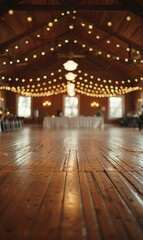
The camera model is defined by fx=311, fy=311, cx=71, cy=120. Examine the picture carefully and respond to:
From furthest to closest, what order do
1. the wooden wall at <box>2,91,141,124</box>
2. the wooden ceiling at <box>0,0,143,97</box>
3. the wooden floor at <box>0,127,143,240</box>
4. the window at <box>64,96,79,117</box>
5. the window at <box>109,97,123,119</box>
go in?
1. the window at <box>109,97,123,119</box>
2. the window at <box>64,96,79,117</box>
3. the wooden wall at <box>2,91,141,124</box>
4. the wooden ceiling at <box>0,0,143,97</box>
5. the wooden floor at <box>0,127,143,240</box>

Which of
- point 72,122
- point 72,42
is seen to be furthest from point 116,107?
point 72,42

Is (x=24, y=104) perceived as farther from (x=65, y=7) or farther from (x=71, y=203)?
(x=71, y=203)

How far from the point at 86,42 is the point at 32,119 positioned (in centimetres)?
704

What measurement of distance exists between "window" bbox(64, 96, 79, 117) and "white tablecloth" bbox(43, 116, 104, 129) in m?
4.17

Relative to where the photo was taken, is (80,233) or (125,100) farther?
(125,100)

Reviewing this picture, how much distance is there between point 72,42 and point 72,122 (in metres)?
4.86

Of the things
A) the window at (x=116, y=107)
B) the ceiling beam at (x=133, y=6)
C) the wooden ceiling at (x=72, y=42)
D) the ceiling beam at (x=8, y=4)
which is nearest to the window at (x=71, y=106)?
the wooden ceiling at (x=72, y=42)

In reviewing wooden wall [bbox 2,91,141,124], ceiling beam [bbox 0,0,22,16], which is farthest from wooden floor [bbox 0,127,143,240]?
wooden wall [bbox 2,91,141,124]

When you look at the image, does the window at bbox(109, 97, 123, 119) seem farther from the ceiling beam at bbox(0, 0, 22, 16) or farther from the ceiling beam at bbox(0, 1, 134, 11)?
the ceiling beam at bbox(0, 0, 22, 16)

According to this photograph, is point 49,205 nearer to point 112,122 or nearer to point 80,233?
point 80,233

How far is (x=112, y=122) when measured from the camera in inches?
876

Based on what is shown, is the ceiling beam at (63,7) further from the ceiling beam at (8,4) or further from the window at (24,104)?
the window at (24,104)

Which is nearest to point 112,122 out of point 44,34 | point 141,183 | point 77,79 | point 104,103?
point 104,103

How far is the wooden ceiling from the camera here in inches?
394
